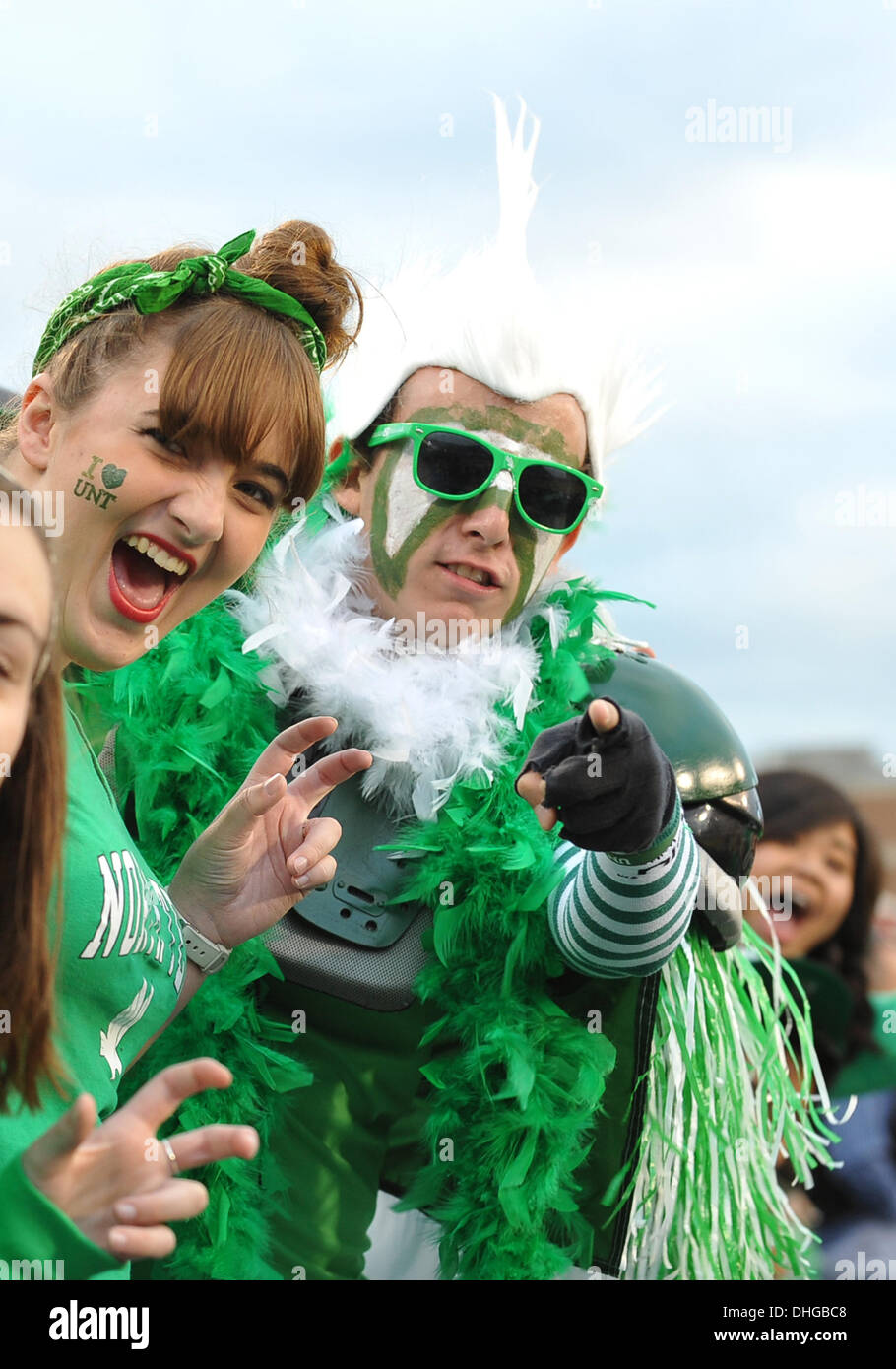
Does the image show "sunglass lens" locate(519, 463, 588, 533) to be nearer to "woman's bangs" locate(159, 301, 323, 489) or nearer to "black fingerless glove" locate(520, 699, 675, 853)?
"woman's bangs" locate(159, 301, 323, 489)

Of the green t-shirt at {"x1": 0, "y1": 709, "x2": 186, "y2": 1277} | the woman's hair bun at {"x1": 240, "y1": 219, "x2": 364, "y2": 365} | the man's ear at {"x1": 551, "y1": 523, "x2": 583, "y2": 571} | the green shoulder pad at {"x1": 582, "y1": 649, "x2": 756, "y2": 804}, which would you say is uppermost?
the woman's hair bun at {"x1": 240, "y1": 219, "x2": 364, "y2": 365}

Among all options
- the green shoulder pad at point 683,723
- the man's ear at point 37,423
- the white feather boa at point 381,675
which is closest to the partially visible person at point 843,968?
the green shoulder pad at point 683,723

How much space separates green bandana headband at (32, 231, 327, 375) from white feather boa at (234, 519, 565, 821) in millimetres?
502

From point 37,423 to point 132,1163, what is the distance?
3.26 ft

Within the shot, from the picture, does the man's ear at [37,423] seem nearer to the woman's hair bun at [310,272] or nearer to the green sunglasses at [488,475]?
the woman's hair bun at [310,272]

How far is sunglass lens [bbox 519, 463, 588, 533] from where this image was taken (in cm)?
218

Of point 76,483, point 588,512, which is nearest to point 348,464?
point 588,512

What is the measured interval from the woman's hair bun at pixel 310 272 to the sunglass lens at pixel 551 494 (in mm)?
403

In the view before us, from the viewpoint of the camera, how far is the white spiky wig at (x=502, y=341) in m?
2.22

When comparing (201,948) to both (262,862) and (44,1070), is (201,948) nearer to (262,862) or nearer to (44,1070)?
(262,862)

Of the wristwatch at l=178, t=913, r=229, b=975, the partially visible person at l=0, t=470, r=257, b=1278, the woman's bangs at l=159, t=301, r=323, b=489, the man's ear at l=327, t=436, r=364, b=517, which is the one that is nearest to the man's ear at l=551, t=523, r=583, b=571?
the man's ear at l=327, t=436, r=364, b=517

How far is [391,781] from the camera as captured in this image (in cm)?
215

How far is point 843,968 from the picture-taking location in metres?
4.06

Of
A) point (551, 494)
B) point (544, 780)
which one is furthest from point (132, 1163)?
point (551, 494)
